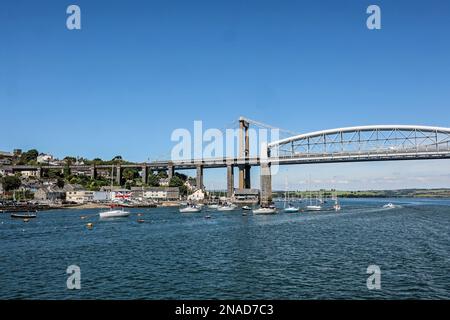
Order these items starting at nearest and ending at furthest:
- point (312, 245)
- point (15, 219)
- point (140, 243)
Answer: point (312, 245)
point (140, 243)
point (15, 219)

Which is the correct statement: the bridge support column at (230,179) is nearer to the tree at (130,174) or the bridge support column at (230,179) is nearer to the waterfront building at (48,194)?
the waterfront building at (48,194)

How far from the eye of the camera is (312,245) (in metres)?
36.6

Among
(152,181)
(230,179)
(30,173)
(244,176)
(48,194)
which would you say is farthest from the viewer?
(152,181)

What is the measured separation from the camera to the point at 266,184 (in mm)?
130625

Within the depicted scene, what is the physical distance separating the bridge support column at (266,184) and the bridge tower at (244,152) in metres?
9.68

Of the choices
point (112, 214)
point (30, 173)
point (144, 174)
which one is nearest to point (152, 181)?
point (144, 174)

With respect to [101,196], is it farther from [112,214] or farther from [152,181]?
[112,214]

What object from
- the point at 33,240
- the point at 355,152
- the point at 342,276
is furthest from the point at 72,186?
the point at 342,276

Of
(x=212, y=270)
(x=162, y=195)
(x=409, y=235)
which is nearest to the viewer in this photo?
(x=212, y=270)

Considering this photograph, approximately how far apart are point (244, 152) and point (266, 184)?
72.4ft

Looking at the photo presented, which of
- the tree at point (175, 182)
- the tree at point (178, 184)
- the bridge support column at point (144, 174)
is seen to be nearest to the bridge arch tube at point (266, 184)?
the tree at point (175, 182)
